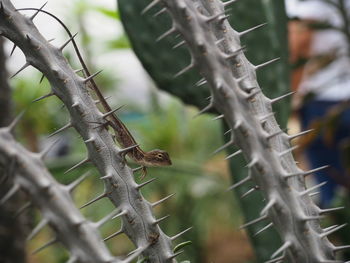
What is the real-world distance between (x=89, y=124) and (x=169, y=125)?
2436mm

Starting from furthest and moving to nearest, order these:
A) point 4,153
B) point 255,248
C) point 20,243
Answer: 1. point 20,243
2. point 255,248
3. point 4,153

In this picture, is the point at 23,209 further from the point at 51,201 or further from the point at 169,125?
the point at 169,125

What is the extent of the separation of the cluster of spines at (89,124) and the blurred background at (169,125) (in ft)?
0.34

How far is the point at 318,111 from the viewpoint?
3.14 meters

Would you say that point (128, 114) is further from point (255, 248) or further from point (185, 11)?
point (185, 11)

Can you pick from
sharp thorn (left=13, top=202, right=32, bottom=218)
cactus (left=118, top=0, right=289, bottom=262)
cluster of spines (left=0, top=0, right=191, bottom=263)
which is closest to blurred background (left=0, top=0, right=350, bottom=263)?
cactus (left=118, top=0, right=289, bottom=262)

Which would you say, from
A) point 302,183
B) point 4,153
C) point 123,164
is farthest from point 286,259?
point 4,153

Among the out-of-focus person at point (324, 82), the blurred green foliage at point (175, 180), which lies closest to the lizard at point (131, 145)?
the out-of-focus person at point (324, 82)

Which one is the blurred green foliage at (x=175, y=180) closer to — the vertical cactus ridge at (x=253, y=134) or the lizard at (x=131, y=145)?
the lizard at (x=131, y=145)

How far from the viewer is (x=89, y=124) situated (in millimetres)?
686

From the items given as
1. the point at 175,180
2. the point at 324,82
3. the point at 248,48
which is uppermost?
the point at 248,48

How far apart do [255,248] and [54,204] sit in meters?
0.87

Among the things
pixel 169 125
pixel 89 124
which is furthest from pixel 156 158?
pixel 169 125

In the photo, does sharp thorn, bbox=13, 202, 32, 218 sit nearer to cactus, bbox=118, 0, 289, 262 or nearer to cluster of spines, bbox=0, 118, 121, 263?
cluster of spines, bbox=0, 118, 121, 263
